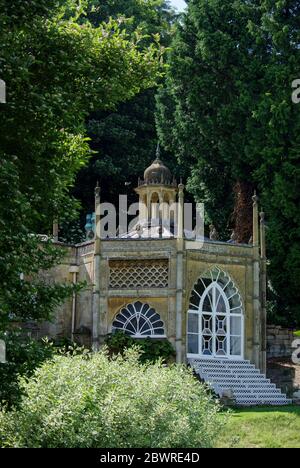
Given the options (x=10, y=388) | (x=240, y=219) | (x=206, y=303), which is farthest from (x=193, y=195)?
(x=10, y=388)

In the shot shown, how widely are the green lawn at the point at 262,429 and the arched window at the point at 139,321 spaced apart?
16.1 ft

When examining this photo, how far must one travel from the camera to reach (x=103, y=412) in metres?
15.0

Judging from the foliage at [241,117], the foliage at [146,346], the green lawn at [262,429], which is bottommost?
the green lawn at [262,429]

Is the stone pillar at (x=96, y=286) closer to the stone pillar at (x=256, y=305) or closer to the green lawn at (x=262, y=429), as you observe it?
the stone pillar at (x=256, y=305)

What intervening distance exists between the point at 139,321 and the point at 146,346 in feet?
3.94

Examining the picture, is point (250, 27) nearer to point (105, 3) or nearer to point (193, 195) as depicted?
point (193, 195)

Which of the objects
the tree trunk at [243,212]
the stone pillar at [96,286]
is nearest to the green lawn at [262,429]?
the stone pillar at [96,286]

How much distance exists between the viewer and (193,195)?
124ft

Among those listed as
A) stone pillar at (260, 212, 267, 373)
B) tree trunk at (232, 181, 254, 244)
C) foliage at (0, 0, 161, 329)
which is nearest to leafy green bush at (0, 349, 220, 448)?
foliage at (0, 0, 161, 329)

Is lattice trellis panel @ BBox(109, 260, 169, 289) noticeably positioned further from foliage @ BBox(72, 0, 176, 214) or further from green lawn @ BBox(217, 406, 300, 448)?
foliage @ BBox(72, 0, 176, 214)

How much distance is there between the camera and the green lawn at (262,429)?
721 inches

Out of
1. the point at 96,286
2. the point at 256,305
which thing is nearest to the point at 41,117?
the point at 96,286

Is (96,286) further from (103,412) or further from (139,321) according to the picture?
(103,412)
